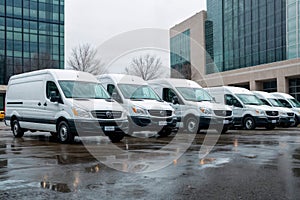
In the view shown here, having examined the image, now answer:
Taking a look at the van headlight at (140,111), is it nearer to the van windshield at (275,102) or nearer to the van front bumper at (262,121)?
the van front bumper at (262,121)

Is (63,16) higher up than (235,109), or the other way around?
(63,16)

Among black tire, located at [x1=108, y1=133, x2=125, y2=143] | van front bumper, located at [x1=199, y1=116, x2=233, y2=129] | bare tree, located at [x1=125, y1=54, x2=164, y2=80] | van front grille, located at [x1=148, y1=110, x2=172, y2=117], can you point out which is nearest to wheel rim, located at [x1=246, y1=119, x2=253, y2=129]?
van front bumper, located at [x1=199, y1=116, x2=233, y2=129]

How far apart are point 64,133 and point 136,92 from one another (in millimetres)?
3705

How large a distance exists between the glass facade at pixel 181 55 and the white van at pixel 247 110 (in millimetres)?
23452

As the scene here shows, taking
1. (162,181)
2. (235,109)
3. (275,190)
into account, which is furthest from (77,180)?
(235,109)

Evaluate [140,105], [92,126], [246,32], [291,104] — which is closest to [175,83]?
[140,105]

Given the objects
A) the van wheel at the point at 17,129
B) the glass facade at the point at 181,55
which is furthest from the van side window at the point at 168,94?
the glass facade at the point at 181,55

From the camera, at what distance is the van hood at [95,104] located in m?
11.8

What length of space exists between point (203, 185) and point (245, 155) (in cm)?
365

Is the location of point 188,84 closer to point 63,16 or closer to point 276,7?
point 276,7

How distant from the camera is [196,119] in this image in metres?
16.3

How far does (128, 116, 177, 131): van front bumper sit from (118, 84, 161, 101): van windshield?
1.12 meters

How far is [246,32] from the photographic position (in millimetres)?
57625

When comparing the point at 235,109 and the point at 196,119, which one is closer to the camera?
the point at 196,119
